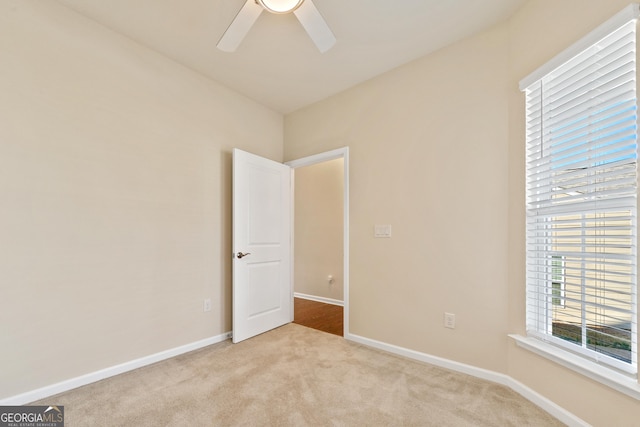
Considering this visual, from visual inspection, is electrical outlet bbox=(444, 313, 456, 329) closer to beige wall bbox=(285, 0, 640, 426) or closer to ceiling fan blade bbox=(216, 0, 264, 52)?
beige wall bbox=(285, 0, 640, 426)

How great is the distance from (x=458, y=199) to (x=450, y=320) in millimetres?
977

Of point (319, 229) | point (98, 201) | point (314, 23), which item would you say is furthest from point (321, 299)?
point (314, 23)

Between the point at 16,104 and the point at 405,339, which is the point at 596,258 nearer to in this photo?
the point at 405,339

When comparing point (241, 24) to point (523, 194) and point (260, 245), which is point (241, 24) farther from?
point (523, 194)

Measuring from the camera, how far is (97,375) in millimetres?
2016

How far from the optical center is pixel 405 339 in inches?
98.0

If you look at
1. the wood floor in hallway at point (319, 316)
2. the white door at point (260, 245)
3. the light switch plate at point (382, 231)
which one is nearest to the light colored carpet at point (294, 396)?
the white door at point (260, 245)

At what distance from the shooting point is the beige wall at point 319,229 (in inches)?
176

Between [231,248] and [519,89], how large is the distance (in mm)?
2817

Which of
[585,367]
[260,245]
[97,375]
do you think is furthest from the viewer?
[260,245]

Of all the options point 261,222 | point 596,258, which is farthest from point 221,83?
point 596,258

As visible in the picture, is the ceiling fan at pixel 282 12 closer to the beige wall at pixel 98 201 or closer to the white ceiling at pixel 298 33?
the white ceiling at pixel 298 33

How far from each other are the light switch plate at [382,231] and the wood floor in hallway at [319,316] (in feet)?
3.99

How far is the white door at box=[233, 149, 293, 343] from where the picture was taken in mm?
2805
